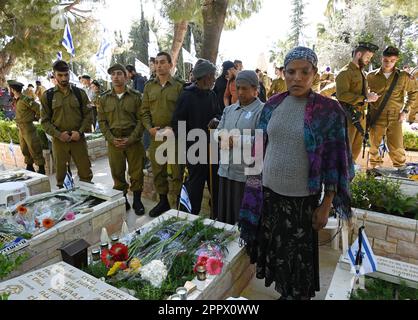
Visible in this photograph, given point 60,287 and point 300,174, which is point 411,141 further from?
point 60,287

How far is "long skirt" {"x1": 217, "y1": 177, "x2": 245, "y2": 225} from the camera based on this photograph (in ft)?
9.98

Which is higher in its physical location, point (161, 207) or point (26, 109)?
point (26, 109)

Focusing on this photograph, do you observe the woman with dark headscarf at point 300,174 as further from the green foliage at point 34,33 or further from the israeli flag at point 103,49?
the green foliage at point 34,33

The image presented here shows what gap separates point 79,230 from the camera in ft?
10.8

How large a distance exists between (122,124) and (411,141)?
5.62 metres

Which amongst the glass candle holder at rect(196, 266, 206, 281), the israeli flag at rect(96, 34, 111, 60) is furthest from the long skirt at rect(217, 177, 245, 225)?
the israeli flag at rect(96, 34, 111, 60)

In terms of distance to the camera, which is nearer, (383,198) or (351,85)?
(383,198)

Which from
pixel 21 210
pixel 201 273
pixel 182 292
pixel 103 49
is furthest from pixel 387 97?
pixel 103 49

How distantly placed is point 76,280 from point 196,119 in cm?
212

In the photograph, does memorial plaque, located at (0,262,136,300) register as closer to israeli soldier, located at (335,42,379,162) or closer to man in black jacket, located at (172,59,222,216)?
man in black jacket, located at (172,59,222,216)

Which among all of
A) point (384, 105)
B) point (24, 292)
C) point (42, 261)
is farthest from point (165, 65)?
point (384, 105)

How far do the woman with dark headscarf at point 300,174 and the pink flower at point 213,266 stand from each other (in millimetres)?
370

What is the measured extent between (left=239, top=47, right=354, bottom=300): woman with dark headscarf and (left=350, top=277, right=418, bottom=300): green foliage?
320 millimetres

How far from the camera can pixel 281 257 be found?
2.22 m
